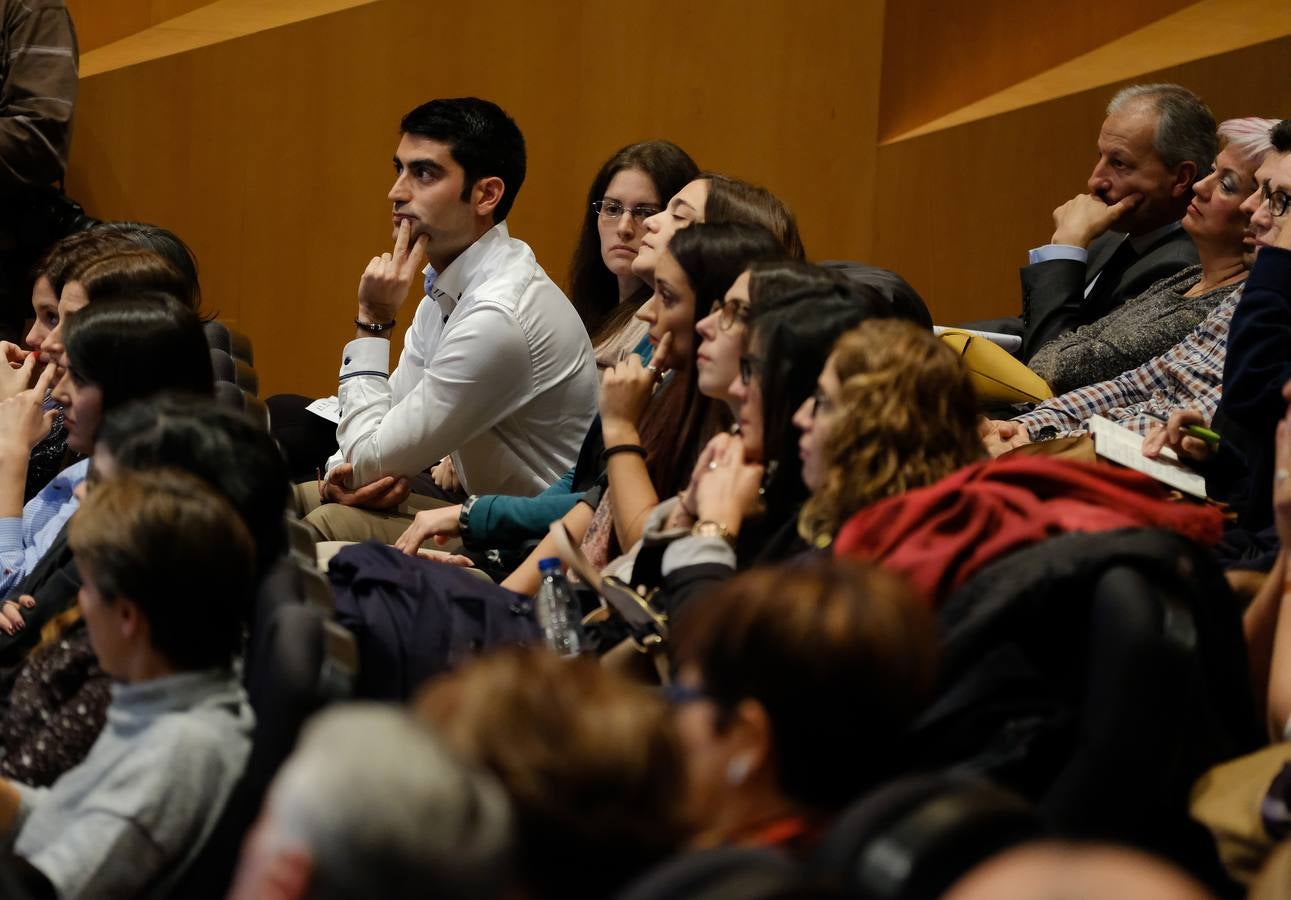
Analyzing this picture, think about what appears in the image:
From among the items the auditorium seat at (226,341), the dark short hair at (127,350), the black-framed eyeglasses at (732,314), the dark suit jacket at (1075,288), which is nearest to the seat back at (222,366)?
the auditorium seat at (226,341)

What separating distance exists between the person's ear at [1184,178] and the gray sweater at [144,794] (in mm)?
2532

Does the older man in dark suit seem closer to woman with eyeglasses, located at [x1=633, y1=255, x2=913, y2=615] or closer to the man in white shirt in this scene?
the man in white shirt

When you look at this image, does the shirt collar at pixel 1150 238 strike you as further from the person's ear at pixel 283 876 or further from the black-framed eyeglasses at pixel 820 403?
the person's ear at pixel 283 876

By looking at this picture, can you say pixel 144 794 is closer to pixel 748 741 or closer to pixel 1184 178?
pixel 748 741

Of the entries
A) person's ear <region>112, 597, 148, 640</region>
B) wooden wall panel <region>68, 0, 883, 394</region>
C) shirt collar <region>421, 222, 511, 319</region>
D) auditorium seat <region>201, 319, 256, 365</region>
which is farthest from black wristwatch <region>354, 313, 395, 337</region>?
person's ear <region>112, 597, 148, 640</region>

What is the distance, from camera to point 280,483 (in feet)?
6.57

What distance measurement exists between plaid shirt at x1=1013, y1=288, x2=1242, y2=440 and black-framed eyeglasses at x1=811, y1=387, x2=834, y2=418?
983mm

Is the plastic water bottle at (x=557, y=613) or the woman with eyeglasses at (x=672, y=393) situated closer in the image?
the plastic water bottle at (x=557, y=613)

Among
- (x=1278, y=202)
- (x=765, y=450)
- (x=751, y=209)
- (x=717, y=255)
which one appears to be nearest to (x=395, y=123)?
(x=751, y=209)

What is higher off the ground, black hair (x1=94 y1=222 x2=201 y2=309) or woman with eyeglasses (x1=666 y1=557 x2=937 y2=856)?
woman with eyeglasses (x1=666 y1=557 x2=937 y2=856)

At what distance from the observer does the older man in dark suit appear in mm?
3498

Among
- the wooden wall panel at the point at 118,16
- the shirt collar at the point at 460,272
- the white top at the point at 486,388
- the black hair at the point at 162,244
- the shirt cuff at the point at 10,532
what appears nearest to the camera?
the shirt cuff at the point at 10,532

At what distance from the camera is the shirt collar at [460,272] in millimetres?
3432

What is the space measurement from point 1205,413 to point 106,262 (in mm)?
1987
